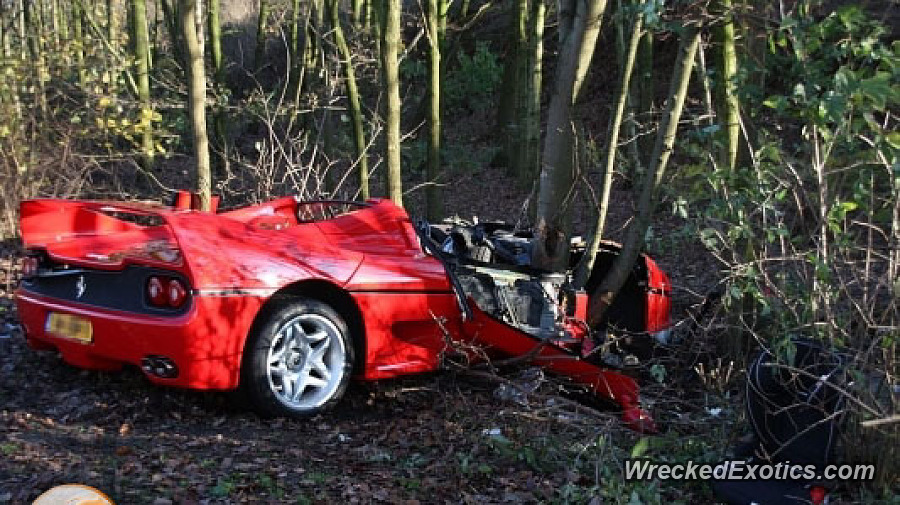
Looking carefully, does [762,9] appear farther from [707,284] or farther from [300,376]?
[707,284]

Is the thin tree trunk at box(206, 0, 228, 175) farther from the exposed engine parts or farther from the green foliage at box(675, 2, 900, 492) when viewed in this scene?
the green foliage at box(675, 2, 900, 492)

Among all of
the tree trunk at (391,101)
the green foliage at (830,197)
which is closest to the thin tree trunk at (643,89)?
the tree trunk at (391,101)

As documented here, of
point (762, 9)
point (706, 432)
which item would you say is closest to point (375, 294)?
point (706, 432)

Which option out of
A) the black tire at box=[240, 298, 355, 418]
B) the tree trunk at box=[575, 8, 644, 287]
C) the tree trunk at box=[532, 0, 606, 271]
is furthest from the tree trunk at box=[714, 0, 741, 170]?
the black tire at box=[240, 298, 355, 418]

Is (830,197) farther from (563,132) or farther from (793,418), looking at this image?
(563,132)

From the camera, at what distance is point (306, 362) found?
528cm

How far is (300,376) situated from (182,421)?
0.71 metres

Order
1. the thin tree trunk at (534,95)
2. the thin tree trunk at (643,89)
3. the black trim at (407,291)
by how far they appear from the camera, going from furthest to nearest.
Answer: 1. the thin tree trunk at (643,89)
2. the thin tree trunk at (534,95)
3. the black trim at (407,291)

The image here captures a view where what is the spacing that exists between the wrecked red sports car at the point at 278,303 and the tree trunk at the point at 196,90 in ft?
10.5

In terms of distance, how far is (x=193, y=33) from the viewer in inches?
372

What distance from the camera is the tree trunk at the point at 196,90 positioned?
9.38m

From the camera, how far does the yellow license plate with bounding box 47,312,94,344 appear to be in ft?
16.7

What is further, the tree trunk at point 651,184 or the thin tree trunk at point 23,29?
the thin tree trunk at point 23,29

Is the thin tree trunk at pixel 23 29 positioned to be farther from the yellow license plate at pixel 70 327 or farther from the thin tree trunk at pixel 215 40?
the yellow license plate at pixel 70 327
